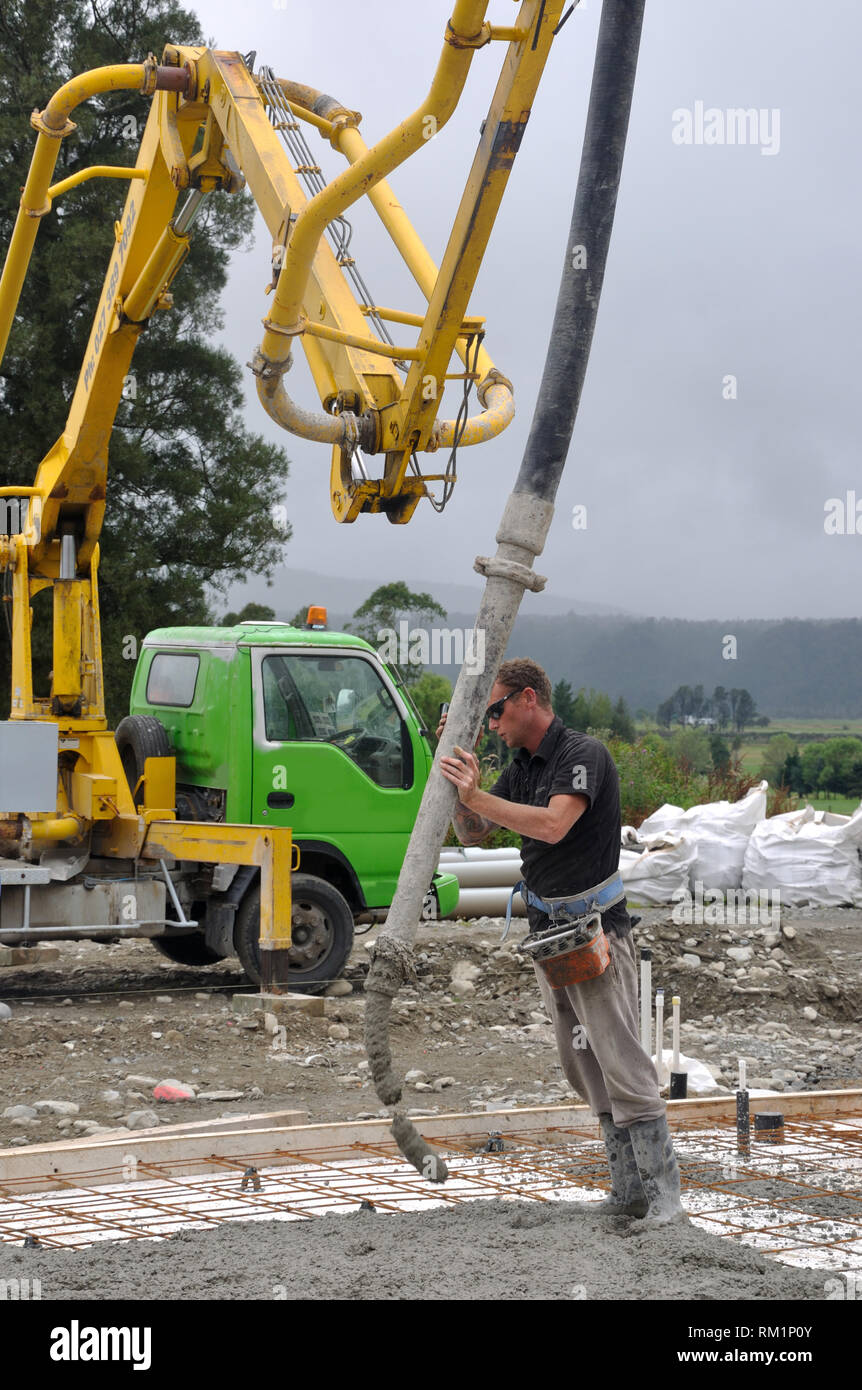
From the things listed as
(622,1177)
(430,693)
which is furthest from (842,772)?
(622,1177)

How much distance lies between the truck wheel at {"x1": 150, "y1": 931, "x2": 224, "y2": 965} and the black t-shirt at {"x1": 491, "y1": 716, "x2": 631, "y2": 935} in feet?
21.9

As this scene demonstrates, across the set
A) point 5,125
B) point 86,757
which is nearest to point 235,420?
point 5,125

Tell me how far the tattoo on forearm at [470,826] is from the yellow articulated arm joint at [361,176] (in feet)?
10.5

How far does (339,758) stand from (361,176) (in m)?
4.57

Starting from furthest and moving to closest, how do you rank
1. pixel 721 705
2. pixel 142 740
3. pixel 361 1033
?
1. pixel 721 705
2. pixel 142 740
3. pixel 361 1033

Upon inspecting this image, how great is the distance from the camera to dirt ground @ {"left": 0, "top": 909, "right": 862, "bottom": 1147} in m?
7.54

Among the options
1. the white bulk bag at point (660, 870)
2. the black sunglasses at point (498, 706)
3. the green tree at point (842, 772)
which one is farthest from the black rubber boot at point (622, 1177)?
the green tree at point (842, 772)

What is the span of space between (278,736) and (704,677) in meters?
46.9

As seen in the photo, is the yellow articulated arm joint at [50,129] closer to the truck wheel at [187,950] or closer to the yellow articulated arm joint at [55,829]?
the yellow articulated arm joint at [55,829]

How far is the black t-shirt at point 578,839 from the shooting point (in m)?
4.75

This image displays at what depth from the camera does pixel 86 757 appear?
10.4 m

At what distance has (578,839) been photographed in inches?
189

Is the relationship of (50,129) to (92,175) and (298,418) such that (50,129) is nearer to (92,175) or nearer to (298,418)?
(92,175)
